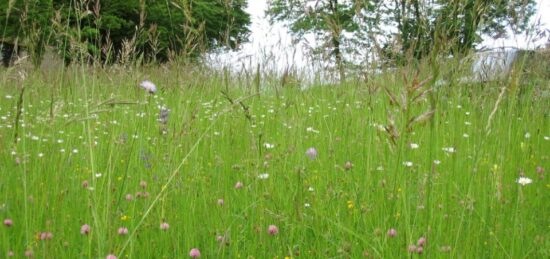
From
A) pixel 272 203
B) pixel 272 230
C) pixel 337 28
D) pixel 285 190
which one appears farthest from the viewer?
pixel 285 190

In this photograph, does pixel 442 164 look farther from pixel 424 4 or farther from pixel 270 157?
pixel 424 4

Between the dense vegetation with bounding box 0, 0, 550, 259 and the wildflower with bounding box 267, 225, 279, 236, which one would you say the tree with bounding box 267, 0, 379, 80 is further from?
the wildflower with bounding box 267, 225, 279, 236

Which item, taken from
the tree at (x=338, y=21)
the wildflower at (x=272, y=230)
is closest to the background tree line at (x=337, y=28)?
the tree at (x=338, y=21)

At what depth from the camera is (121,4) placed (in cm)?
1883

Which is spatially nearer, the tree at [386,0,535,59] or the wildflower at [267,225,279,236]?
the tree at [386,0,535,59]

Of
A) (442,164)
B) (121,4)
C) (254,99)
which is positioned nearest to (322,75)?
(254,99)

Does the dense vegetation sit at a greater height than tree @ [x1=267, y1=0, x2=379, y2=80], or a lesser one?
lesser

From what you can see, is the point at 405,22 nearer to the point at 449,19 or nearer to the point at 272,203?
the point at 449,19

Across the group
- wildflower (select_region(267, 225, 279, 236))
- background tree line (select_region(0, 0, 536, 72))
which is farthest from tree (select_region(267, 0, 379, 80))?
wildflower (select_region(267, 225, 279, 236))

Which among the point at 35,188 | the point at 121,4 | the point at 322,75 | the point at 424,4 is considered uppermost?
the point at 121,4

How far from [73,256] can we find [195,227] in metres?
0.38

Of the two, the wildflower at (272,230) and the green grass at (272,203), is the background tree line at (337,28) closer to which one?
the green grass at (272,203)

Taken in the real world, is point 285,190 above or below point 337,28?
below

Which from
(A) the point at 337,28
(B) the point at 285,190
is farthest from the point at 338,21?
(B) the point at 285,190
